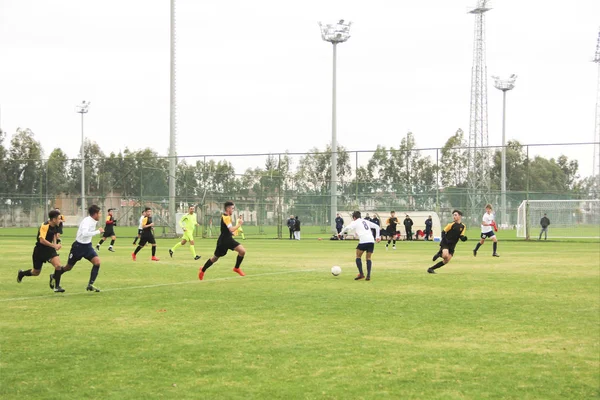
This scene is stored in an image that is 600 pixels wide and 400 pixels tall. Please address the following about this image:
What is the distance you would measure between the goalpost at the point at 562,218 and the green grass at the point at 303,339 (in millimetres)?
30928

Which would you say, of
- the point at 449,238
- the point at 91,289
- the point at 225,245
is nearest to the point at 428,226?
the point at 449,238

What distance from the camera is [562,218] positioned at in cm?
5569

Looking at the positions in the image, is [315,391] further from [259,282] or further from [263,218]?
[263,218]

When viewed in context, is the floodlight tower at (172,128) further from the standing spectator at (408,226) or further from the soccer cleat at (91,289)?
the soccer cleat at (91,289)

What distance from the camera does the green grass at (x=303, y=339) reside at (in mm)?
8094

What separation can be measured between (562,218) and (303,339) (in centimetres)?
4969

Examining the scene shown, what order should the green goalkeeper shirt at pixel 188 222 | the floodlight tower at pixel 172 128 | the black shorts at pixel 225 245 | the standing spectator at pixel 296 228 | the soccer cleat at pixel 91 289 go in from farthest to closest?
the floodlight tower at pixel 172 128
the standing spectator at pixel 296 228
the green goalkeeper shirt at pixel 188 222
the black shorts at pixel 225 245
the soccer cleat at pixel 91 289

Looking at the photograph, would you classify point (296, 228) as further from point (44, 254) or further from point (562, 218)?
point (44, 254)

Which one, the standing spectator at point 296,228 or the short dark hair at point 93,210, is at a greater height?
the short dark hair at point 93,210

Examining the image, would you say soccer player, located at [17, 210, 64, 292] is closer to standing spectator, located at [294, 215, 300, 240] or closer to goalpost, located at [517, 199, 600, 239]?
standing spectator, located at [294, 215, 300, 240]

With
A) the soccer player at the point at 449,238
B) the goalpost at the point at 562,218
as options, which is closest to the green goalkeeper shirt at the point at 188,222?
the soccer player at the point at 449,238

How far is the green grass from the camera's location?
26.6 ft

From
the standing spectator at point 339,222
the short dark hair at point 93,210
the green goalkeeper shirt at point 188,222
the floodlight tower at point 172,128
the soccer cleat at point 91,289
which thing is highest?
the floodlight tower at point 172,128

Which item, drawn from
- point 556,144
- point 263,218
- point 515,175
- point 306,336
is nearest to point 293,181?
point 263,218
